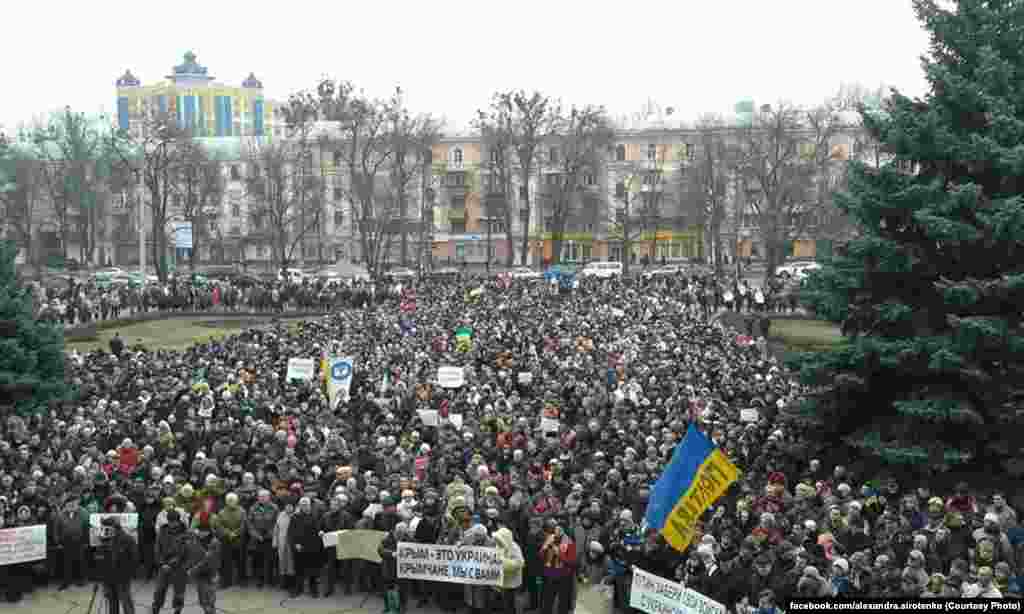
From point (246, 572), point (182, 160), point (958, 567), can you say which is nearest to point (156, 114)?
point (182, 160)

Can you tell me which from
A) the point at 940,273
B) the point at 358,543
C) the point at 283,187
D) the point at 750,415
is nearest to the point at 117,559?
the point at 358,543

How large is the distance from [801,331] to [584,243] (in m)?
44.0

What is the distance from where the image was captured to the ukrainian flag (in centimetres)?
1077

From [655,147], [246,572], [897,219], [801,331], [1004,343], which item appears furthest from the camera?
[655,147]

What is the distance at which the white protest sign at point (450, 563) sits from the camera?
36.1 ft

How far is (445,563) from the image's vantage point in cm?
1123

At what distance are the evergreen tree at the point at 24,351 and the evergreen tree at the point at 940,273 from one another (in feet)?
48.8

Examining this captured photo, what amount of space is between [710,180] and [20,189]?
50.9m

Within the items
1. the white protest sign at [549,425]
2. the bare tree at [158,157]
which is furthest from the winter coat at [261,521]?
the bare tree at [158,157]

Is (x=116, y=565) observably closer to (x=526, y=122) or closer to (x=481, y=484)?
(x=481, y=484)

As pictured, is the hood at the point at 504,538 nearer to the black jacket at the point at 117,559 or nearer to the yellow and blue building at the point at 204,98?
the black jacket at the point at 117,559

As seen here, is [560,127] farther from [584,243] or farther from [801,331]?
[801,331]

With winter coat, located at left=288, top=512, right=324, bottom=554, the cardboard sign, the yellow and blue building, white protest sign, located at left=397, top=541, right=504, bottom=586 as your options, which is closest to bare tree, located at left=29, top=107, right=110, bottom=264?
the yellow and blue building

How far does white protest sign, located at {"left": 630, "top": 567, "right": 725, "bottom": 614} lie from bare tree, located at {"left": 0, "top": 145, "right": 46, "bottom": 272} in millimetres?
71543
